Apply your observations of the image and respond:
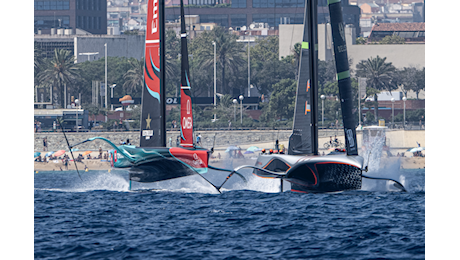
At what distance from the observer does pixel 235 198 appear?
27656 millimetres

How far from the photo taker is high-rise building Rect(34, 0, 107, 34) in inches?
5512

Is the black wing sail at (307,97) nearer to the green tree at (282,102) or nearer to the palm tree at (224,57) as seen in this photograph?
the green tree at (282,102)

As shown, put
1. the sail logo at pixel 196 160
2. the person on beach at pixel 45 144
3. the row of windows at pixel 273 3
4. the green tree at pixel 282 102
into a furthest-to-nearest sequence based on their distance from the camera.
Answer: the row of windows at pixel 273 3
the green tree at pixel 282 102
the person on beach at pixel 45 144
the sail logo at pixel 196 160

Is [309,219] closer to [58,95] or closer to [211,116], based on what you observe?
[211,116]

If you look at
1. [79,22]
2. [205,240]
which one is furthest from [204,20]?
[205,240]

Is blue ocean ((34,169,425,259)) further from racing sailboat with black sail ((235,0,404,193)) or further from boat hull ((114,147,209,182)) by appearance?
boat hull ((114,147,209,182))

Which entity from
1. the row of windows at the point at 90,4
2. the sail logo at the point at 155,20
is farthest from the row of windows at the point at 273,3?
the sail logo at the point at 155,20

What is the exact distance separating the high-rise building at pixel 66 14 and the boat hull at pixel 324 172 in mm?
117369

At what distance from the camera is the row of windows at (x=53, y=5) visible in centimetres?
14075

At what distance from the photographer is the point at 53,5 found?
141500 mm

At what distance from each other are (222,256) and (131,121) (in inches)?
2635

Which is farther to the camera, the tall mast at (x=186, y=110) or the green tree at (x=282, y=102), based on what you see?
the green tree at (x=282, y=102)

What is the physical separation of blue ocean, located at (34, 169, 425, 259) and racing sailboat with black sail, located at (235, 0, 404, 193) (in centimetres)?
81

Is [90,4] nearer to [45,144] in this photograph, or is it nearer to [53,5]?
[53,5]
